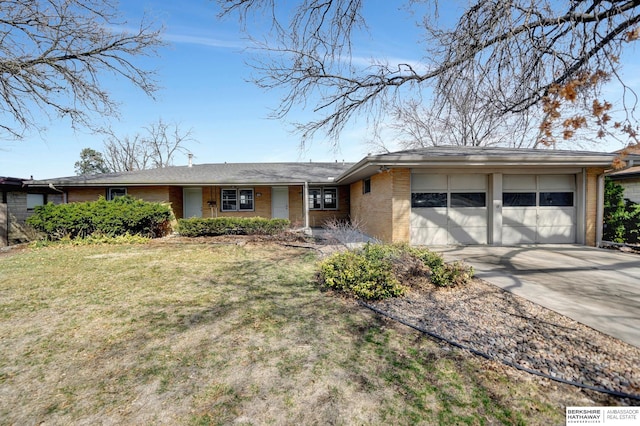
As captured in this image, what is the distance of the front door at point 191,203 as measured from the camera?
608 inches

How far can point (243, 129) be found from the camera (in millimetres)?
12695

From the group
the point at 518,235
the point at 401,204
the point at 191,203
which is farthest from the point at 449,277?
the point at 191,203

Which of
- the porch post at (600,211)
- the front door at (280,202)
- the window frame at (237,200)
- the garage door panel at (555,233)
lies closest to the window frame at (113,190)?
the window frame at (237,200)

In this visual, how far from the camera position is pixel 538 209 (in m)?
9.58

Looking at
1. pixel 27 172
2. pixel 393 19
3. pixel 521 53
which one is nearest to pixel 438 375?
pixel 521 53

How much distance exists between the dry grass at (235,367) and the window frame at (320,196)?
1086 cm

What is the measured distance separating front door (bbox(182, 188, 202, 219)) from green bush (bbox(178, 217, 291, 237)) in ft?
9.86

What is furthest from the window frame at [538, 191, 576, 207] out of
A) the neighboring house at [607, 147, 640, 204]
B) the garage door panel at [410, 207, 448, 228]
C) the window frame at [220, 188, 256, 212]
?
the window frame at [220, 188, 256, 212]

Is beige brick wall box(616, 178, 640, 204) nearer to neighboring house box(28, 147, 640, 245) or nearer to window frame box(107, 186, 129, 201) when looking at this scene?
neighboring house box(28, 147, 640, 245)

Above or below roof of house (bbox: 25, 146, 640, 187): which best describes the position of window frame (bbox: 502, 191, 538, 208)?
below

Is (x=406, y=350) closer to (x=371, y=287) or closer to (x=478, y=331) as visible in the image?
(x=478, y=331)

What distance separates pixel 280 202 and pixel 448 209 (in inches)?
350

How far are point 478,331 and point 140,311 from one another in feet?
14.8

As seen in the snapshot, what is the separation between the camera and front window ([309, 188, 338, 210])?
1590cm
